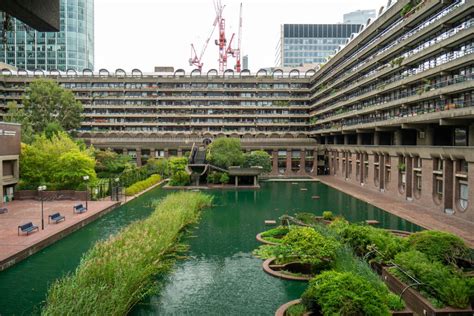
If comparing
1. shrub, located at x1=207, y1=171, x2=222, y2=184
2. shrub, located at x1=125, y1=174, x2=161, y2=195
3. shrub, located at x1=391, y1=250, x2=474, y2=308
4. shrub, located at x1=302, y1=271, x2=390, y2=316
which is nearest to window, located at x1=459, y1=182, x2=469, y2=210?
shrub, located at x1=391, y1=250, x2=474, y2=308

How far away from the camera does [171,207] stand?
30391 millimetres

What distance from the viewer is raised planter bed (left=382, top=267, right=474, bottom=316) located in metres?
13.5

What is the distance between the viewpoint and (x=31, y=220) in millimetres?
29953

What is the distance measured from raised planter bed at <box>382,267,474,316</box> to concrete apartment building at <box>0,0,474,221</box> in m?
18.0

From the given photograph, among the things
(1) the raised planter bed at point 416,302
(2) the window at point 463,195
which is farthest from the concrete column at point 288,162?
(1) the raised planter bed at point 416,302

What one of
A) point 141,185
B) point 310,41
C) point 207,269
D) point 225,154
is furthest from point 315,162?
point 310,41

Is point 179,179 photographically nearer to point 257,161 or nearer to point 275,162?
point 257,161

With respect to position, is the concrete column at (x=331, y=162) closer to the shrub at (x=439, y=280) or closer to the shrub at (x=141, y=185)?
the shrub at (x=141, y=185)

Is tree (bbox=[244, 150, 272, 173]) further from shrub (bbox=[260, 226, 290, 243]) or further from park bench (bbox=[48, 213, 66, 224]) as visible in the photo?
park bench (bbox=[48, 213, 66, 224])

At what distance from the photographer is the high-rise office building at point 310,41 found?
582 ft

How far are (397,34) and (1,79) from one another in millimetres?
77797

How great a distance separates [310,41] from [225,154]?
13278 centimetres

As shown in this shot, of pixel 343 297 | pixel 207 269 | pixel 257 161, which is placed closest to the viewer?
pixel 343 297

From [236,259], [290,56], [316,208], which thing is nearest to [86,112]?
[316,208]
